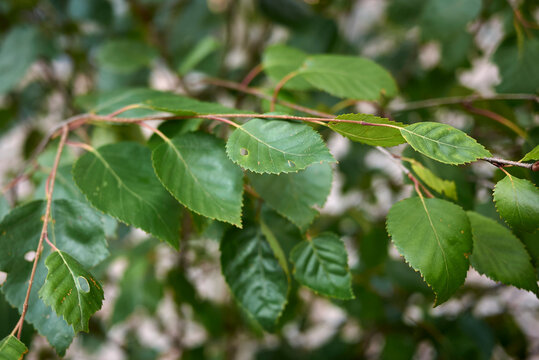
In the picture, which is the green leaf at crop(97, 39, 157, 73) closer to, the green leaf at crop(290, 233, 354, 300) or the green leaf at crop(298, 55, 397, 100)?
the green leaf at crop(298, 55, 397, 100)

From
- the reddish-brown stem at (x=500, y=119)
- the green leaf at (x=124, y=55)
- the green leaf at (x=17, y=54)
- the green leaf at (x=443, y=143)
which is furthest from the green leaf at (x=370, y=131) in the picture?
the green leaf at (x=17, y=54)

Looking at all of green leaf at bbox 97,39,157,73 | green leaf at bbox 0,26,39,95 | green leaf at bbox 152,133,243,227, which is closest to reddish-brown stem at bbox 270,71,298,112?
green leaf at bbox 152,133,243,227

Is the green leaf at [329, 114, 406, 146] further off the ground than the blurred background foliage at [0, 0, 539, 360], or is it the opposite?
the green leaf at [329, 114, 406, 146]

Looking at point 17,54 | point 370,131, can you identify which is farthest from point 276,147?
point 17,54

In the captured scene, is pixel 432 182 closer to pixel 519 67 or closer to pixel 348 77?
pixel 348 77

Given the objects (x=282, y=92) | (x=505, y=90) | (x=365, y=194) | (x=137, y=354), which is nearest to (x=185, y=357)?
(x=137, y=354)

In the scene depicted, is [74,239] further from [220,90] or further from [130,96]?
[220,90]
